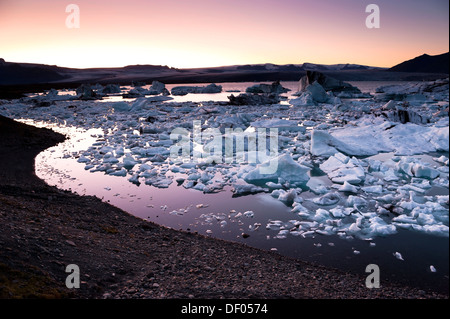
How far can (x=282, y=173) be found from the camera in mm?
7879

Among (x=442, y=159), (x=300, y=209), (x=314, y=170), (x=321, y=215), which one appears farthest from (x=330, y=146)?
(x=321, y=215)

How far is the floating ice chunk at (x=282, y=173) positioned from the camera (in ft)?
25.5

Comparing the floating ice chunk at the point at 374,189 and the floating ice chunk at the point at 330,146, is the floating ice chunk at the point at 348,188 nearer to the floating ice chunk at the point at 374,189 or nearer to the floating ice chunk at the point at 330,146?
the floating ice chunk at the point at 374,189

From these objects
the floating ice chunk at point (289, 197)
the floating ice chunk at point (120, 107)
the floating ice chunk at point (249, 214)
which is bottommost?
the floating ice chunk at point (249, 214)

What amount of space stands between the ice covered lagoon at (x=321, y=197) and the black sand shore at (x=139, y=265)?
0.52 metres

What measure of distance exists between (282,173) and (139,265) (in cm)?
490

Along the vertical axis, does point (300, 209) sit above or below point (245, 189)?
below

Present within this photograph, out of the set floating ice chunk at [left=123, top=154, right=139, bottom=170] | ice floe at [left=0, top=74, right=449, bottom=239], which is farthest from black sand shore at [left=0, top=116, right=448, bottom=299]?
floating ice chunk at [left=123, top=154, right=139, bottom=170]

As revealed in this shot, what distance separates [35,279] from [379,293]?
358 centimetres

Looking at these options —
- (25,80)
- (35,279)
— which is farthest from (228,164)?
(25,80)

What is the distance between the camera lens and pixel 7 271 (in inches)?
114

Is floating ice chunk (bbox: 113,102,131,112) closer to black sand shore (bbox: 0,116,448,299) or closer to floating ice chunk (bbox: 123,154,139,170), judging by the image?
floating ice chunk (bbox: 123,154,139,170)

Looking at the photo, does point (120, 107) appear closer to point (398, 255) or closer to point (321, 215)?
point (321, 215)

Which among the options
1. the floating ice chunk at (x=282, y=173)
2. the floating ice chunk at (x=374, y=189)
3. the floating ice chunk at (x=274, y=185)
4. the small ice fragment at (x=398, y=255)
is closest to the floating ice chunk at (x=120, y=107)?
the floating ice chunk at (x=282, y=173)
